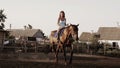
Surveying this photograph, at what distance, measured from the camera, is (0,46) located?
28.4m

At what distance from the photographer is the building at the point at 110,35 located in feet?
192

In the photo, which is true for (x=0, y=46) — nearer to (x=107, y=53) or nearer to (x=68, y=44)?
(x=107, y=53)

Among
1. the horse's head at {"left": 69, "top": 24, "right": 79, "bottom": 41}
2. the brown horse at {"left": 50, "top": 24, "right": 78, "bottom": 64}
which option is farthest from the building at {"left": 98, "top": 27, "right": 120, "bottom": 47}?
the horse's head at {"left": 69, "top": 24, "right": 79, "bottom": 41}

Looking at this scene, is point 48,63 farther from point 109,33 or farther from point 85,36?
point 85,36

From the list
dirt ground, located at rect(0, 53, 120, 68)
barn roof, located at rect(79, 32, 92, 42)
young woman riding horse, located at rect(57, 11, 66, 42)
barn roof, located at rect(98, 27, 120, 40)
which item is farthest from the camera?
barn roof, located at rect(79, 32, 92, 42)

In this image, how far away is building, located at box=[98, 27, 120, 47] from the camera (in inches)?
2307

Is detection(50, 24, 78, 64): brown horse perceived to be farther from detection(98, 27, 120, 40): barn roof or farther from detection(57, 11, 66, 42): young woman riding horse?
detection(98, 27, 120, 40): barn roof

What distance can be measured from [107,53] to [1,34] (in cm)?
1443

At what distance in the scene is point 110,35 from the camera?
60.3 meters

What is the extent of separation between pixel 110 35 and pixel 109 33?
0.98m

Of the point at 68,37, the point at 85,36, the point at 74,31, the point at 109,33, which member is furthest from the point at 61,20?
the point at 85,36

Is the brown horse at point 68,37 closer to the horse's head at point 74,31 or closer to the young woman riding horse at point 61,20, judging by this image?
the horse's head at point 74,31

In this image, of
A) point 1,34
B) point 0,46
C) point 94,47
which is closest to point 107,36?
point 94,47

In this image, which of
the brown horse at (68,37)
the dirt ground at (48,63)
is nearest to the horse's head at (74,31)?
the brown horse at (68,37)
